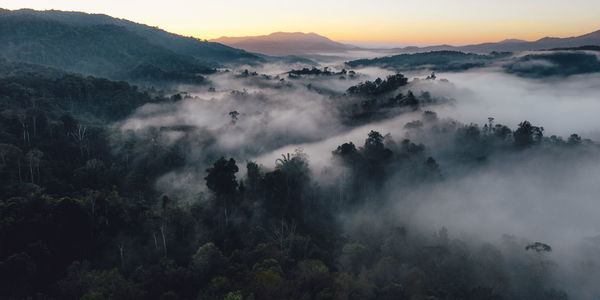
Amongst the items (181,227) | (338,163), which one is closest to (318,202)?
(338,163)

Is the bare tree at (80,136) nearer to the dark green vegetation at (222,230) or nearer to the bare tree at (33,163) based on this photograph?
the dark green vegetation at (222,230)

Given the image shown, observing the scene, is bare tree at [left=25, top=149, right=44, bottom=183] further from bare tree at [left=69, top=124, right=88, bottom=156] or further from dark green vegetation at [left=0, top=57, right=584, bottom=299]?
bare tree at [left=69, top=124, right=88, bottom=156]

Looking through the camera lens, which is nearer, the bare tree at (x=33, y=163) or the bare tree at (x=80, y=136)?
the bare tree at (x=33, y=163)

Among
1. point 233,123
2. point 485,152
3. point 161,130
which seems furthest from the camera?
point 233,123

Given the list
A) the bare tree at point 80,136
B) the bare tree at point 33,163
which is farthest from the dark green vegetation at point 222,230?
the bare tree at point 80,136

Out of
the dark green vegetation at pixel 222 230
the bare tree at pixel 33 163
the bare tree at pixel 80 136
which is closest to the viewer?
the dark green vegetation at pixel 222 230

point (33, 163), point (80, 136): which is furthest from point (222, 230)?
point (80, 136)

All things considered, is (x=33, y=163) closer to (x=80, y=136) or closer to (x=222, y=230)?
(x=80, y=136)

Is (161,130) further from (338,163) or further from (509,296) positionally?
(509,296)
